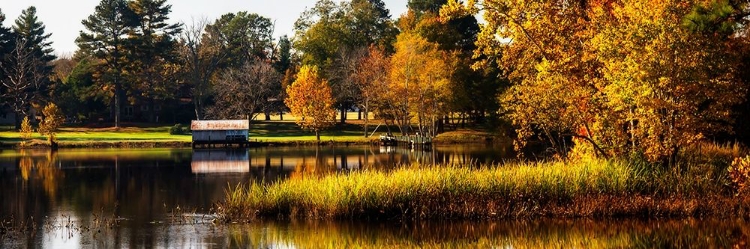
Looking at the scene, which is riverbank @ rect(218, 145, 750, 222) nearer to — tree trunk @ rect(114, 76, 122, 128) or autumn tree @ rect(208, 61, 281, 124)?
autumn tree @ rect(208, 61, 281, 124)

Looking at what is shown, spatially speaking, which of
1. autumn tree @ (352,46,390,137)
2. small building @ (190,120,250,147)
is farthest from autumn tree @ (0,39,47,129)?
autumn tree @ (352,46,390,137)

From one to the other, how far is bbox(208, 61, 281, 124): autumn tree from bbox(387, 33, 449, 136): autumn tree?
22.5 meters

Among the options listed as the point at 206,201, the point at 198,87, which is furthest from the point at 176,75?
the point at 206,201

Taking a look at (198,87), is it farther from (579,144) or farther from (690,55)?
(690,55)

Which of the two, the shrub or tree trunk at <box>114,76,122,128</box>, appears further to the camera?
tree trunk at <box>114,76,122,128</box>

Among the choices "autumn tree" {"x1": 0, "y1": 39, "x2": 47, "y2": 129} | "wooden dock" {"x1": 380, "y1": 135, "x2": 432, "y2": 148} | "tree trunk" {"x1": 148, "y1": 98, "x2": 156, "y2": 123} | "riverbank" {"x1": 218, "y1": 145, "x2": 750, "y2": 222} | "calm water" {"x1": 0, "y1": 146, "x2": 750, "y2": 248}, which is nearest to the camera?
"calm water" {"x1": 0, "y1": 146, "x2": 750, "y2": 248}

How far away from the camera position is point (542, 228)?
25.5 metres

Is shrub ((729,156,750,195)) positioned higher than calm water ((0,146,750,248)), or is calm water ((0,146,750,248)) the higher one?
shrub ((729,156,750,195))

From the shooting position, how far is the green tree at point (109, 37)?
339 feet

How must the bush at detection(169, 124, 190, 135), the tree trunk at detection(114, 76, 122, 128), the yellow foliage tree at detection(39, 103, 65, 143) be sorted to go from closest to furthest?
the yellow foliage tree at detection(39, 103, 65, 143) < the bush at detection(169, 124, 190, 135) < the tree trunk at detection(114, 76, 122, 128)

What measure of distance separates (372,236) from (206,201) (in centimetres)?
1148

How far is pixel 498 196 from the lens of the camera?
92.1ft

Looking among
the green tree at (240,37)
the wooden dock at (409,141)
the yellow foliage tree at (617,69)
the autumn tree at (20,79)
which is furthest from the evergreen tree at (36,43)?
the yellow foliage tree at (617,69)

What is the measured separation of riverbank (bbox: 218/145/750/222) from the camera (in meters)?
27.3
